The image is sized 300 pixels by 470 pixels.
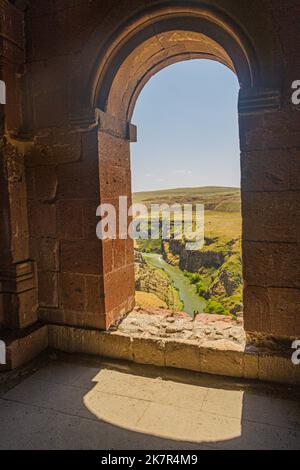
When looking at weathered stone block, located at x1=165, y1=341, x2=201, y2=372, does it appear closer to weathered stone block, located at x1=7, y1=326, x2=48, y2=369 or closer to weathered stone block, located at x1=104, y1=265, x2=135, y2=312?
weathered stone block, located at x1=104, y1=265, x2=135, y2=312

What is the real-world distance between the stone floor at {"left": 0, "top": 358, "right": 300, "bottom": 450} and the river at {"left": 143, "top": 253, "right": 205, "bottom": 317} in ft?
35.7

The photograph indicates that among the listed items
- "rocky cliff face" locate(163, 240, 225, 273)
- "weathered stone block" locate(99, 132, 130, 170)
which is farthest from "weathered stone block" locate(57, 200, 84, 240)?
"rocky cliff face" locate(163, 240, 225, 273)

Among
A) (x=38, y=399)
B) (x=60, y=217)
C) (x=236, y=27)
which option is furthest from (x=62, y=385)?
(x=236, y=27)

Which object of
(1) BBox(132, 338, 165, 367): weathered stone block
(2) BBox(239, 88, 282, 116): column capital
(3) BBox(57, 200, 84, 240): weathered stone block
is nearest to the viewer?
(2) BBox(239, 88, 282, 116): column capital

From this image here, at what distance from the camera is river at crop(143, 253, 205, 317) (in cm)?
1580

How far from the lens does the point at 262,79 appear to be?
2.83m

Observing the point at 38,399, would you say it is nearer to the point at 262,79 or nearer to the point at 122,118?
the point at 122,118

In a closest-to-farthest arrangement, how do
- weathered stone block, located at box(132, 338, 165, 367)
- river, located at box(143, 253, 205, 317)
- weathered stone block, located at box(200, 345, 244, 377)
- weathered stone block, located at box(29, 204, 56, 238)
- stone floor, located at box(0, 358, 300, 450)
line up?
stone floor, located at box(0, 358, 300, 450) → weathered stone block, located at box(200, 345, 244, 377) → weathered stone block, located at box(132, 338, 165, 367) → weathered stone block, located at box(29, 204, 56, 238) → river, located at box(143, 253, 205, 317)

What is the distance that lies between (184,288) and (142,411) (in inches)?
637

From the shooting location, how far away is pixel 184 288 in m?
18.7

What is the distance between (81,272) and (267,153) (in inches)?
86.8

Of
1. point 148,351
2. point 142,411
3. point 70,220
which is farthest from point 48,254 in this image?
point 142,411

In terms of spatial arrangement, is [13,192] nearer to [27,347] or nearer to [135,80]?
[27,347]
